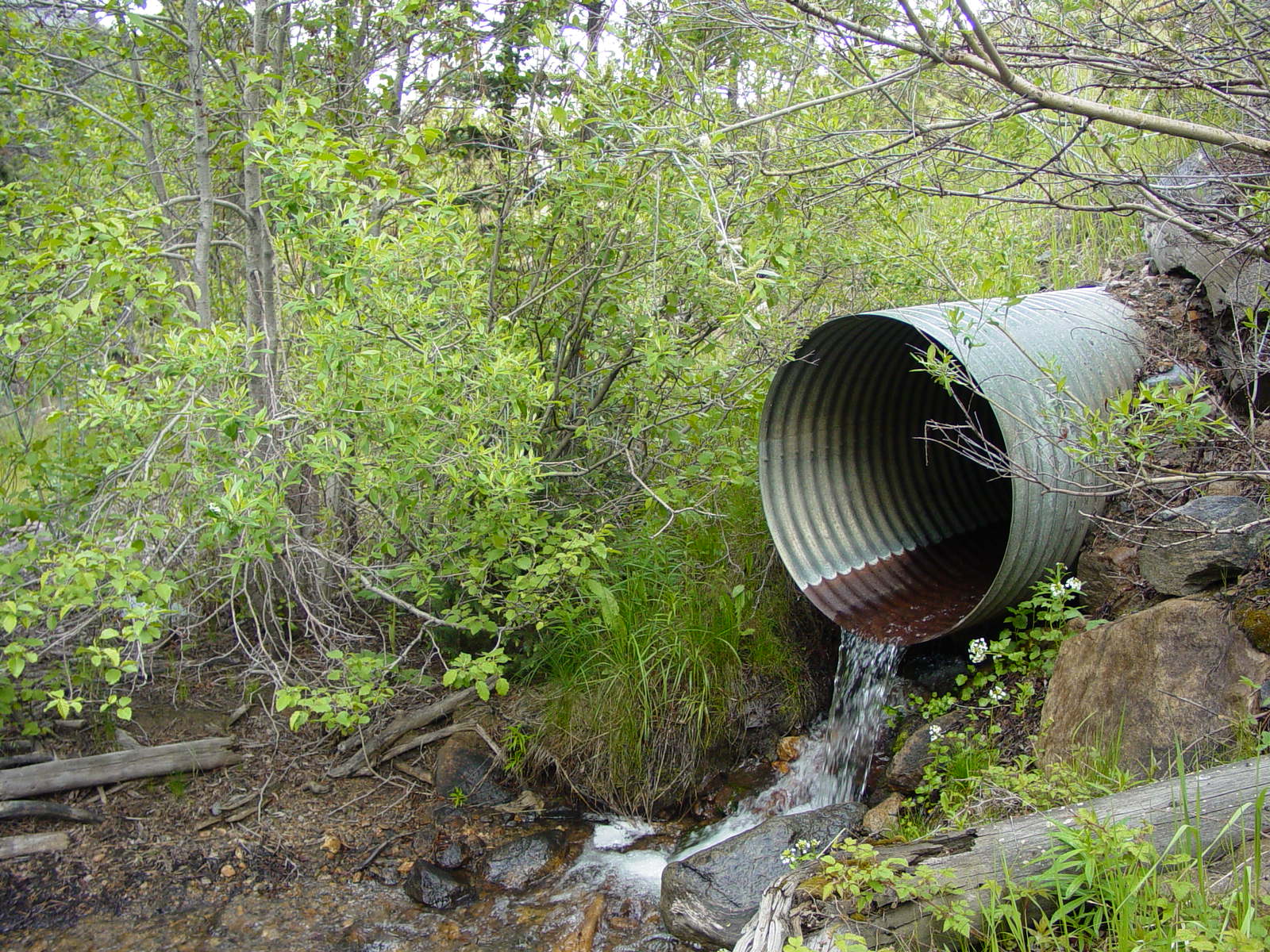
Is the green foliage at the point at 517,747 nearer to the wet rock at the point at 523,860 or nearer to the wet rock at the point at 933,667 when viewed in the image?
the wet rock at the point at 523,860

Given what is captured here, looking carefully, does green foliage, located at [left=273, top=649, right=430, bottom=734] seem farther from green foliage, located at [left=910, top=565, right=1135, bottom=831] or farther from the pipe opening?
green foliage, located at [left=910, top=565, right=1135, bottom=831]

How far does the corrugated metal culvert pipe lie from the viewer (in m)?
4.11

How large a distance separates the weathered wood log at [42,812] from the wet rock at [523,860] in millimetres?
1840

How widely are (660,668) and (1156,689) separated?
227 cm

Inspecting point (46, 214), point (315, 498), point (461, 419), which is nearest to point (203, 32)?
point (46, 214)

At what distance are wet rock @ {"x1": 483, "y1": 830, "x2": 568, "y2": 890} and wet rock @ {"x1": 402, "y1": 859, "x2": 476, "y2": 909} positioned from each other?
0.14 meters

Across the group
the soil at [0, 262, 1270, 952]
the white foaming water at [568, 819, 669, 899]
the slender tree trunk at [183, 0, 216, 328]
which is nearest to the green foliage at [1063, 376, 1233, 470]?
the soil at [0, 262, 1270, 952]

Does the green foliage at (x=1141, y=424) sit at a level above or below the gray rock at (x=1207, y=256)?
below

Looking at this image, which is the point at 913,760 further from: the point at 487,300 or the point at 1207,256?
the point at 1207,256

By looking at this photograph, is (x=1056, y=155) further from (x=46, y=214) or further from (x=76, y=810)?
(x=76, y=810)

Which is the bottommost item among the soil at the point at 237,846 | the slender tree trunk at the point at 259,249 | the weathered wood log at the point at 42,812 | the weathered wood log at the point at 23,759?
the soil at the point at 237,846

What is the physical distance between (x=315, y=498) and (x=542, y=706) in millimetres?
1703

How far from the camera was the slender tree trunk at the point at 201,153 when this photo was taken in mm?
5121

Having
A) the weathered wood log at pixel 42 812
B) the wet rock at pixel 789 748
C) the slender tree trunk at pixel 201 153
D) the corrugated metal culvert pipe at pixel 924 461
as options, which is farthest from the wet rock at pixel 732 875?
the slender tree trunk at pixel 201 153
